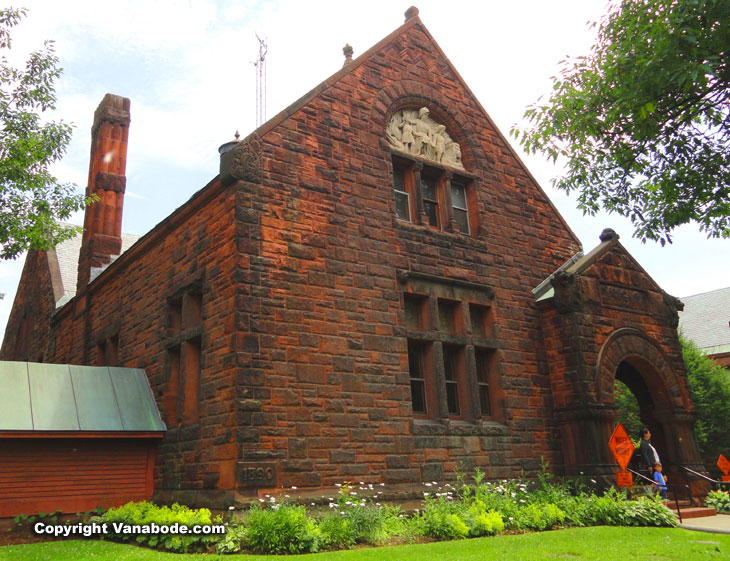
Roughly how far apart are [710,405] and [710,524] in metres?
18.3

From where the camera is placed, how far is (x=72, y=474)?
11.1 metres

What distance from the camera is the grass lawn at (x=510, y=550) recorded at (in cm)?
775

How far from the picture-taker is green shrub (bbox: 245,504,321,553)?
8.23 meters

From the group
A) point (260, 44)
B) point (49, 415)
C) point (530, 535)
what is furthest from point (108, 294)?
point (530, 535)

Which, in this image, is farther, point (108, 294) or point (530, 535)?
point (108, 294)

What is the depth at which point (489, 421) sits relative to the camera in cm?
1295

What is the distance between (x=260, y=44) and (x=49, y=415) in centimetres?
1358

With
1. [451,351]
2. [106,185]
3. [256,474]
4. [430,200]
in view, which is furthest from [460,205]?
[106,185]

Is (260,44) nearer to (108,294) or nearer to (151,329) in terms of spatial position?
(108,294)

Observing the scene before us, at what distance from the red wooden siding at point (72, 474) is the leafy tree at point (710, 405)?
23817 mm

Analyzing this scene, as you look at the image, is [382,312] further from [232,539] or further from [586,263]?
[586,263]

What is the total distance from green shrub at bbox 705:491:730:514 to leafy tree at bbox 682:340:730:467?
1456 cm

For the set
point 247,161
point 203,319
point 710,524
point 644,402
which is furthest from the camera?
point 644,402

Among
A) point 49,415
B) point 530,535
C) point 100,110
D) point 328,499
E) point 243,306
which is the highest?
point 100,110
